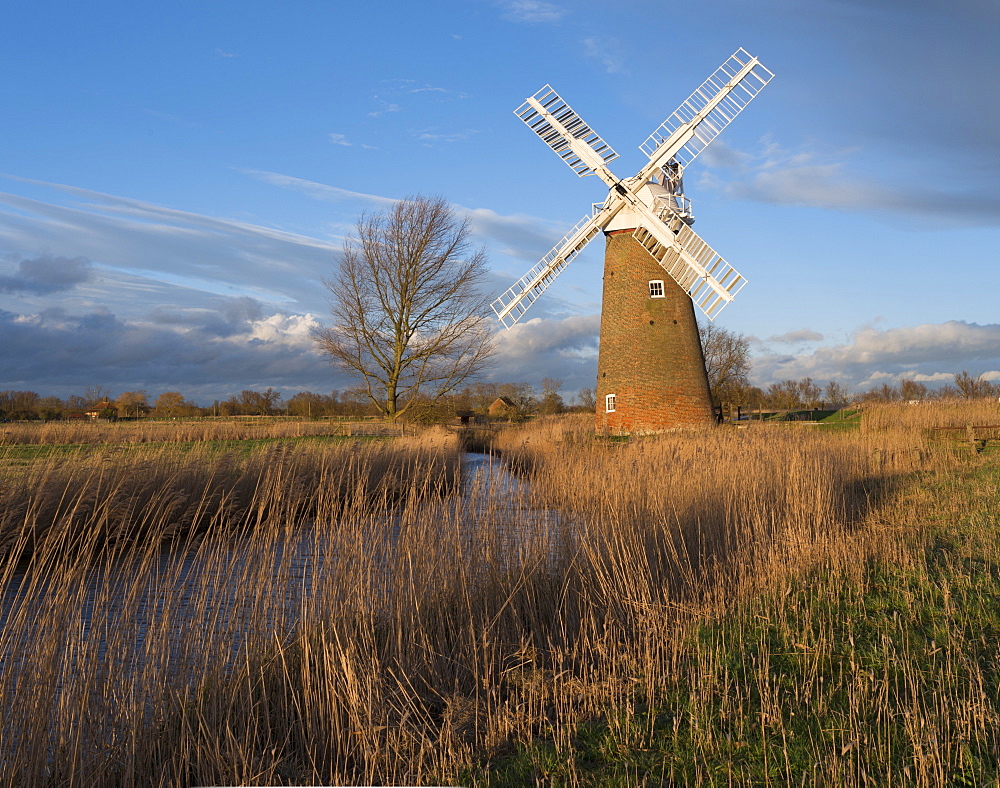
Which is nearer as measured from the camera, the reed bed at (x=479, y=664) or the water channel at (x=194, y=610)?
the reed bed at (x=479, y=664)

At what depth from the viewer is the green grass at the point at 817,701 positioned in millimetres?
2939

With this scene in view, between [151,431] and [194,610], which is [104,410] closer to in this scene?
[151,431]

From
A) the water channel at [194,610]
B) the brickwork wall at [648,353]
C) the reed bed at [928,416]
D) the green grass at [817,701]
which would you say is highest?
the brickwork wall at [648,353]

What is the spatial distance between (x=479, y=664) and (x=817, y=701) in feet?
6.47

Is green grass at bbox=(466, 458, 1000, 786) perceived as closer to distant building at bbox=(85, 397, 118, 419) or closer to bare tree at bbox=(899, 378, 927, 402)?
distant building at bbox=(85, 397, 118, 419)

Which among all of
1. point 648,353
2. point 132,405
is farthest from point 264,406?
point 648,353

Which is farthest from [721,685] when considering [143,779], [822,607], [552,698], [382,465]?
[382,465]

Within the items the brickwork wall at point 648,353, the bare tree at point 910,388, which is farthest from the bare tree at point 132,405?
the bare tree at point 910,388

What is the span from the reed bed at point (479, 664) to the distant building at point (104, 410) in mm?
25914

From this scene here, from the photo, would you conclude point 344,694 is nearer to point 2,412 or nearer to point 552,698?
point 552,698

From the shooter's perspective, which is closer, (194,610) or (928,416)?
(194,610)

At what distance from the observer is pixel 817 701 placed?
11.6ft

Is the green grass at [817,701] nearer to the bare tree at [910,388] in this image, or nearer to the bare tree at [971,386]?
the bare tree at [971,386]

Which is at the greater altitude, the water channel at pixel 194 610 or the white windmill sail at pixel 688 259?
the white windmill sail at pixel 688 259
